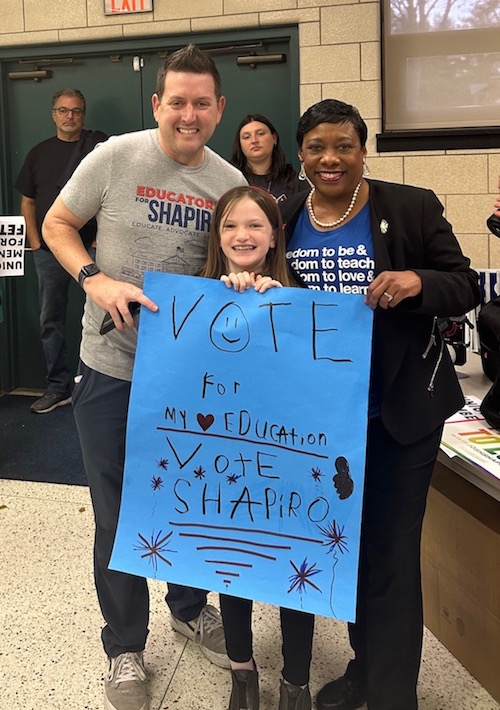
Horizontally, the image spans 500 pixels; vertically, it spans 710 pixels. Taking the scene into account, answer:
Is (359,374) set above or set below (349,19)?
below

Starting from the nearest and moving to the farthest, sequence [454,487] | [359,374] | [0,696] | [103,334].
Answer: [359,374], [103,334], [0,696], [454,487]

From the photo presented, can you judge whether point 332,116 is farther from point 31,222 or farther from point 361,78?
point 31,222

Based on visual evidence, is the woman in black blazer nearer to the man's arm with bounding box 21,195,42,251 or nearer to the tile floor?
the tile floor

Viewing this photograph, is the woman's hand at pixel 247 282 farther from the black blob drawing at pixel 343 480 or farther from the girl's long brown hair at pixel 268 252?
the black blob drawing at pixel 343 480

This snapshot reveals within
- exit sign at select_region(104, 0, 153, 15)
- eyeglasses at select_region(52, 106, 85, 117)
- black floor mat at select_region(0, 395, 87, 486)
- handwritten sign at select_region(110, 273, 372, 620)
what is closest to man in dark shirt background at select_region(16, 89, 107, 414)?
eyeglasses at select_region(52, 106, 85, 117)

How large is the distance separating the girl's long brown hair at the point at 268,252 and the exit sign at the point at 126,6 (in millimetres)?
2830

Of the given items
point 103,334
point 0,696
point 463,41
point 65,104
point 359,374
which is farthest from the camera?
point 65,104

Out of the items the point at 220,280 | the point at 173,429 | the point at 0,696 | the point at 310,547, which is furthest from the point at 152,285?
the point at 0,696

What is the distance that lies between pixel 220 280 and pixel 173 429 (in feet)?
1.03

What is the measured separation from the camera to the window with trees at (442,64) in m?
3.29

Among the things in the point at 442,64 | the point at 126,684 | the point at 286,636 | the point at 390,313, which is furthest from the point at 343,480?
the point at 442,64

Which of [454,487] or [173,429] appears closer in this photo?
[173,429]

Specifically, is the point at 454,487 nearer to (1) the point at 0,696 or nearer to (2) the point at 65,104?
(1) the point at 0,696

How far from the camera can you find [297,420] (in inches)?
46.9
